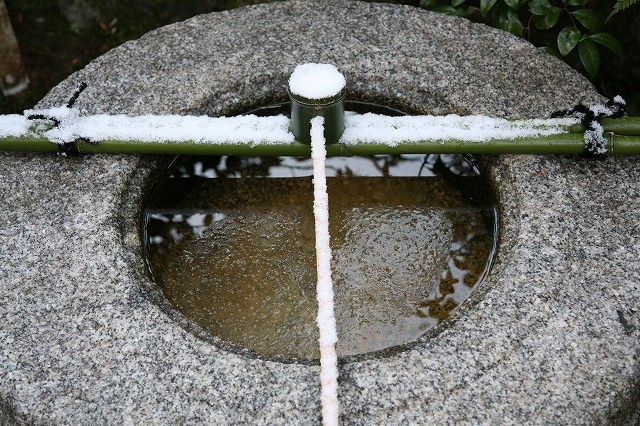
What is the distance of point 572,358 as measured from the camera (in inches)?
74.6

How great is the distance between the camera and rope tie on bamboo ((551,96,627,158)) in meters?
2.29

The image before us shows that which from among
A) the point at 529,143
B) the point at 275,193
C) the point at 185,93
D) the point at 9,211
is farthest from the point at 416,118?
the point at 9,211

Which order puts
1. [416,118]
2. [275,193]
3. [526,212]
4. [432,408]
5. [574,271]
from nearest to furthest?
[432,408] < [574,271] < [526,212] < [416,118] < [275,193]

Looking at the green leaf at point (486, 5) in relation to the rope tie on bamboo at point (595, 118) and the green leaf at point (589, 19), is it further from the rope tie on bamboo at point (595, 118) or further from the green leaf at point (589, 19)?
the rope tie on bamboo at point (595, 118)

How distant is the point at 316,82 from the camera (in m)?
2.18

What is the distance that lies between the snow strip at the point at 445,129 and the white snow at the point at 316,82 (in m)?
0.22

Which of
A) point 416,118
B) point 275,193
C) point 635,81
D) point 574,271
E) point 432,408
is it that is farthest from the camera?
point 635,81

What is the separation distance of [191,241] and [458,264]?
0.94m

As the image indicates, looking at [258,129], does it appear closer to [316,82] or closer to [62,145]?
[316,82]

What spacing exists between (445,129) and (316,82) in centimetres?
49

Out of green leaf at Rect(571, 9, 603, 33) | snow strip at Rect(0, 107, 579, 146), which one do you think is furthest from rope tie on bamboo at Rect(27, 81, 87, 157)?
green leaf at Rect(571, 9, 603, 33)

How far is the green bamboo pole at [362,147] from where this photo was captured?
7.56 ft

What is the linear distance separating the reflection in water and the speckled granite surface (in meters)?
0.17

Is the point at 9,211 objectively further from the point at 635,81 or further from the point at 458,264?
the point at 635,81
